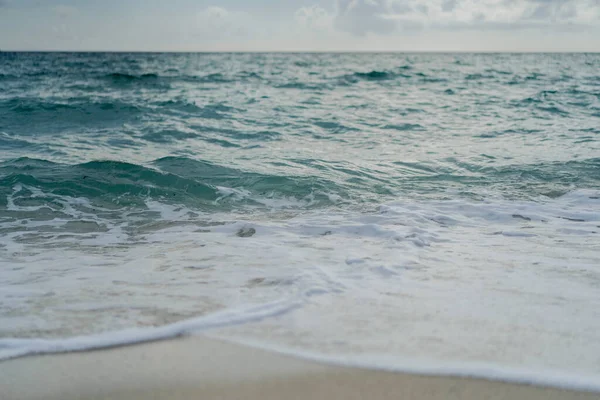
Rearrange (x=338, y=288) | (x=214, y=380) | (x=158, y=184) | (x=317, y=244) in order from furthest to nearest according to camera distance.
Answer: (x=158, y=184)
(x=317, y=244)
(x=338, y=288)
(x=214, y=380)

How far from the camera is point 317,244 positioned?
4.46m

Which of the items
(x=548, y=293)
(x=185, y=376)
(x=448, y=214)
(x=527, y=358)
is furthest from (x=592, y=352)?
(x=448, y=214)

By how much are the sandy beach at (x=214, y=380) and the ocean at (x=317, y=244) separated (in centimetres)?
10

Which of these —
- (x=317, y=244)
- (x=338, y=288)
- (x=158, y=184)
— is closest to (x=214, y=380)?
(x=338, y=288)

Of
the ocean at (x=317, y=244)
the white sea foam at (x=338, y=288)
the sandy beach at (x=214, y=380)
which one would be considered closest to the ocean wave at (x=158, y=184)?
the ocean at (x=317, y=244)

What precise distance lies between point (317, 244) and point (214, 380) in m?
2.24

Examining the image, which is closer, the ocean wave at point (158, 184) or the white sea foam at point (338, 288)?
the white sea foam at point (338, 288)

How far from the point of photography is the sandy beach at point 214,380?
2221mm

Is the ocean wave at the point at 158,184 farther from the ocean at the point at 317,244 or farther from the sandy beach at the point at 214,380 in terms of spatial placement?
the sandy beach at the point at 214,380

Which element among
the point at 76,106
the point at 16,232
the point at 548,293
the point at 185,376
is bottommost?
the point at 185,376

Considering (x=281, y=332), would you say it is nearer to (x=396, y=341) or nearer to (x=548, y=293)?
(x=396, y=341)

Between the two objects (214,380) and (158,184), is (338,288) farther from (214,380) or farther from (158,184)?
(158,184)

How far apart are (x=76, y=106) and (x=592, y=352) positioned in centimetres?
1414

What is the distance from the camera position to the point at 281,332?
109 inches
